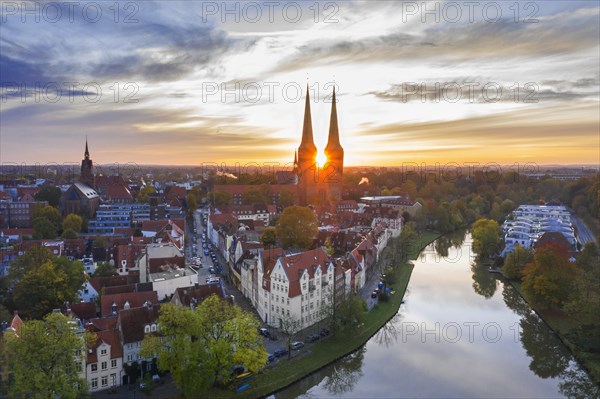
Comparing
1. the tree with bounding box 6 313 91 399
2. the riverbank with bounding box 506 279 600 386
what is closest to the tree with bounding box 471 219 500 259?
the riverbank with bounding box 506 279 600 386

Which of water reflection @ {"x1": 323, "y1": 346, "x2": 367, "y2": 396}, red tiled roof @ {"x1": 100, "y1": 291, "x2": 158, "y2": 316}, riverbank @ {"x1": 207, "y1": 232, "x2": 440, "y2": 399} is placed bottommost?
water reflection @ {"x1": 323, "y1": 346, "x2": 367, "y2": 396}

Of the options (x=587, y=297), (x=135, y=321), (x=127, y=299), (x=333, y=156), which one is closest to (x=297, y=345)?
(x=135, y=321)

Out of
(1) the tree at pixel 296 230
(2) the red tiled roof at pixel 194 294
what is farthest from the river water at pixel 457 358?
(1) the tree at pixel 296 230

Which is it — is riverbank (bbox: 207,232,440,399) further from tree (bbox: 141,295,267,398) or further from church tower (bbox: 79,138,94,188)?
church tower (bbox: 79,138,94,188)

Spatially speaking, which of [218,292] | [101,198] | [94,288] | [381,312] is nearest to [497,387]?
[381,312]

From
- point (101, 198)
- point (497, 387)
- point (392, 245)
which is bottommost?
point (497, 387)

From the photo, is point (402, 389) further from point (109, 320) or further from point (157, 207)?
point (157, 207)
